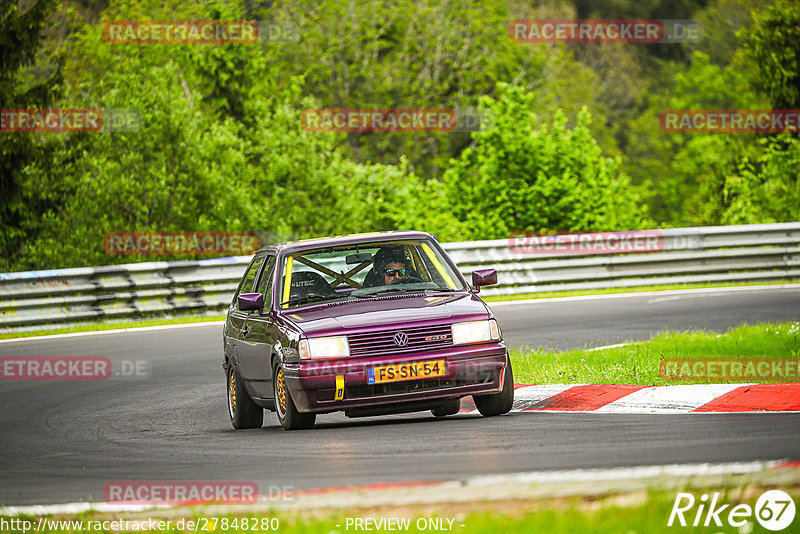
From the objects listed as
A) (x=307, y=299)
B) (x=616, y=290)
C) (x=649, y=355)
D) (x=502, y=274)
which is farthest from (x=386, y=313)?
(x=616, y=290)

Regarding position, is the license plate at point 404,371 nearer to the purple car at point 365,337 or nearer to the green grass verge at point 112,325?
the purple car at point 365,337

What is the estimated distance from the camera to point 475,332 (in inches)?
353

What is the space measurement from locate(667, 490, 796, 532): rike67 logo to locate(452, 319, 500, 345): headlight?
3757mm

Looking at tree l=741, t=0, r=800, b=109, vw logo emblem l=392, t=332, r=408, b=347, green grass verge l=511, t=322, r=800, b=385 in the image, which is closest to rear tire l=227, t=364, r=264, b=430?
vw logo emblem l=392, t=332, r=408, b=347

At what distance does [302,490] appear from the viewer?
628 cm

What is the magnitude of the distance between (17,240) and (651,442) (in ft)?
82.3

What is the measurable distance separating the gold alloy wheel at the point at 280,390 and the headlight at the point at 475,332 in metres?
1.35

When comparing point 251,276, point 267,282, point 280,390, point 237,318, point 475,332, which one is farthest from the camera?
A: point 251,276

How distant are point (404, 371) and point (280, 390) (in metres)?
1.13

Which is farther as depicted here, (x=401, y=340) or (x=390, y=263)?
(x=390, y=263)

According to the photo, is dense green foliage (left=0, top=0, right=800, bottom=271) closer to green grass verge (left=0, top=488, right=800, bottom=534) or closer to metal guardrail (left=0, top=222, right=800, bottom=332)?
metal guardrail (left=0, top=222, right=800, bottom=332)

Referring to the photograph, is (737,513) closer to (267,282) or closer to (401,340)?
(401,340)

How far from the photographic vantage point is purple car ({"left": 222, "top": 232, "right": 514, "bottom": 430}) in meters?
8.73

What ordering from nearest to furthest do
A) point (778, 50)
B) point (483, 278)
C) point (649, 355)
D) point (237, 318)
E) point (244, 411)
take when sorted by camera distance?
1. point (483, 278)
2. point (244, 411)
3. point (237, 318)
4. point (649, 355)
5. point (778, 50)
